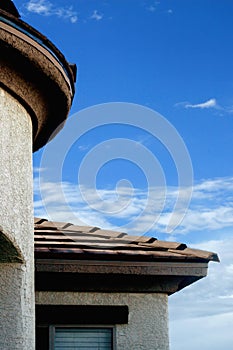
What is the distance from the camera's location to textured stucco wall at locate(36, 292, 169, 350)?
28.5 feet

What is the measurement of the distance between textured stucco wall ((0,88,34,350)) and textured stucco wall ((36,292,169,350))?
2065mm

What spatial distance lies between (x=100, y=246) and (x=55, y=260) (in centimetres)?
76

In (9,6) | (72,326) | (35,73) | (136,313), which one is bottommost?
(72,326)

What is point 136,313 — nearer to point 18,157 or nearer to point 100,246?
point 100,246

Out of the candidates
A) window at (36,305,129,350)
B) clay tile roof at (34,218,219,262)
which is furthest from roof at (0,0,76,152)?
window at (36,305,129,350)

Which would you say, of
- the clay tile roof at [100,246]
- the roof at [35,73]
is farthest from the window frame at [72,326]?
the roof at [35,73]

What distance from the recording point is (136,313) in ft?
29.2

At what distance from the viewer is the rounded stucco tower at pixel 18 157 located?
6.28 metres

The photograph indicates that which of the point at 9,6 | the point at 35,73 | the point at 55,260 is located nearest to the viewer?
the point at 35,73

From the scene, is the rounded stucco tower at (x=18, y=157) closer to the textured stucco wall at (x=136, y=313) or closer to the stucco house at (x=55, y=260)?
the stucco house at (x=55, y=260)

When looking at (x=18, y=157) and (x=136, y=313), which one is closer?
(x=18, y=157)

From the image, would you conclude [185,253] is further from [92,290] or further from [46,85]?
[46,85]

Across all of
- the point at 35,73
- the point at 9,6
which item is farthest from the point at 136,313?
the point at 9,6

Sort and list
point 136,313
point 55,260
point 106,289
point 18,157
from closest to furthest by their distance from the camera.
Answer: point 18,157 → point 55,260 → point 106,289 → point 136,313
